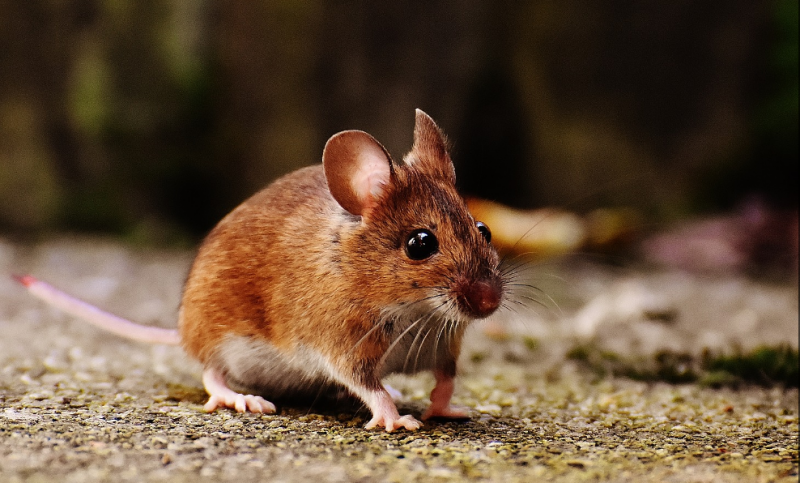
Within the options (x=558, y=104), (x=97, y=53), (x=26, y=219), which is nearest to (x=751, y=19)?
(x=558, y=104)

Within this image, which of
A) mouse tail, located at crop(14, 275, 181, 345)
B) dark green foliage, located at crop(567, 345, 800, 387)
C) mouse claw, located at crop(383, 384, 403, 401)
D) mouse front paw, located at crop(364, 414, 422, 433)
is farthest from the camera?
dark green foliage, located at crop(567, 345, 800, 387)

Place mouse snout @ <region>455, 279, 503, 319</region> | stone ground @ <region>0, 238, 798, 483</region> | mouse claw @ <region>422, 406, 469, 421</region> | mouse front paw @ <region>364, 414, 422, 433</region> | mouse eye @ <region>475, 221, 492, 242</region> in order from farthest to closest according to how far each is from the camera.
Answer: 1. mouse claw @ <region>422, 406, 469, 421</region>
2. mouse eye @ <region>475, 221, 492, 242</region>
3. mouse front paw @ <region>364, 414, 422, 433</region>
4. mouse snout @ <region>455, 279, 503, 319</region>
5. stone ground @ <region>0, 238, 798, 483</region>

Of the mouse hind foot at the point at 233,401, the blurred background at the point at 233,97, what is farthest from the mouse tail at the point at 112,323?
the blurred background at the point at 233,97

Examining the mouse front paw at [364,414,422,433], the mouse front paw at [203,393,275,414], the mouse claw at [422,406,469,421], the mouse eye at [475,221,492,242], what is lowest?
the mouse front paw at [203,393,275,414]

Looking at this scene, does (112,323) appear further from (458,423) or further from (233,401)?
(458,423)

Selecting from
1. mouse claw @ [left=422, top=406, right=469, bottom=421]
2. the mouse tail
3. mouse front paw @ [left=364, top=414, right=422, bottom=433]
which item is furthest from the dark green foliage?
the mouse tail

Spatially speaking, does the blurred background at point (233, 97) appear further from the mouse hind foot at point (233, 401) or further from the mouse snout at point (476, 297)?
the mouse snout at point (476, 297)

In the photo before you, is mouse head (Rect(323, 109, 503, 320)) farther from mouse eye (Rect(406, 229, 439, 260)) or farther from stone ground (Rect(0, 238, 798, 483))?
stone ground (Rect(0, 238, 798, 483))
